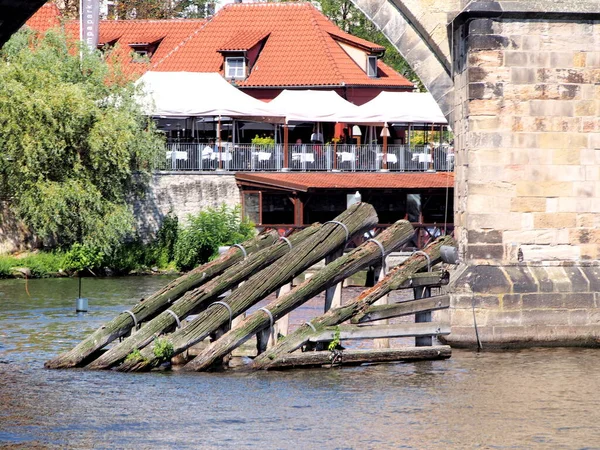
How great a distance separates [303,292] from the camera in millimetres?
15484

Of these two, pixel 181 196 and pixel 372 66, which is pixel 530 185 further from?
pixel 372 66

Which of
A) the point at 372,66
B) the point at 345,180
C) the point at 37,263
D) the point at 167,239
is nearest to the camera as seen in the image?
the point at 37,263

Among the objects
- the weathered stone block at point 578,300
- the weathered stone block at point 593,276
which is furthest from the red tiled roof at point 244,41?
the weathered stone block at point 578,300

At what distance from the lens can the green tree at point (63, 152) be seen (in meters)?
31.8

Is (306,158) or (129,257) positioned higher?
(306,158)

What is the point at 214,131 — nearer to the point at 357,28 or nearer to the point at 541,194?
the point at 357,28

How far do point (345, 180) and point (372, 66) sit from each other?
12018 millimetres

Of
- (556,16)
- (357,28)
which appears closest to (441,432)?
(556,16)

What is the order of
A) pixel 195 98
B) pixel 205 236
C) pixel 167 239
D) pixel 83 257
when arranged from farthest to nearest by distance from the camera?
pixel 195 98, pixel 167 239, pixel 205 236, pixel 83 257

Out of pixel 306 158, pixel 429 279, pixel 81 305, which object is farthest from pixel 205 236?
pixel 429 279

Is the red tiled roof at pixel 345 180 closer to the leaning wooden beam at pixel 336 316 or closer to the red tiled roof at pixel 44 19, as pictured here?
the red tiled roof at pixel 44 19

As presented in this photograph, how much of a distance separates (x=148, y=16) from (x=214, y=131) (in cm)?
1803

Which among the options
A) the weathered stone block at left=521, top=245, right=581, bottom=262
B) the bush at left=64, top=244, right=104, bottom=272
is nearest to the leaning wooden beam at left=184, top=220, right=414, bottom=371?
the weathered stone block at left=521, top=245, right=581, bottom=262

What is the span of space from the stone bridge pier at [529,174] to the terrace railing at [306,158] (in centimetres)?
2156
